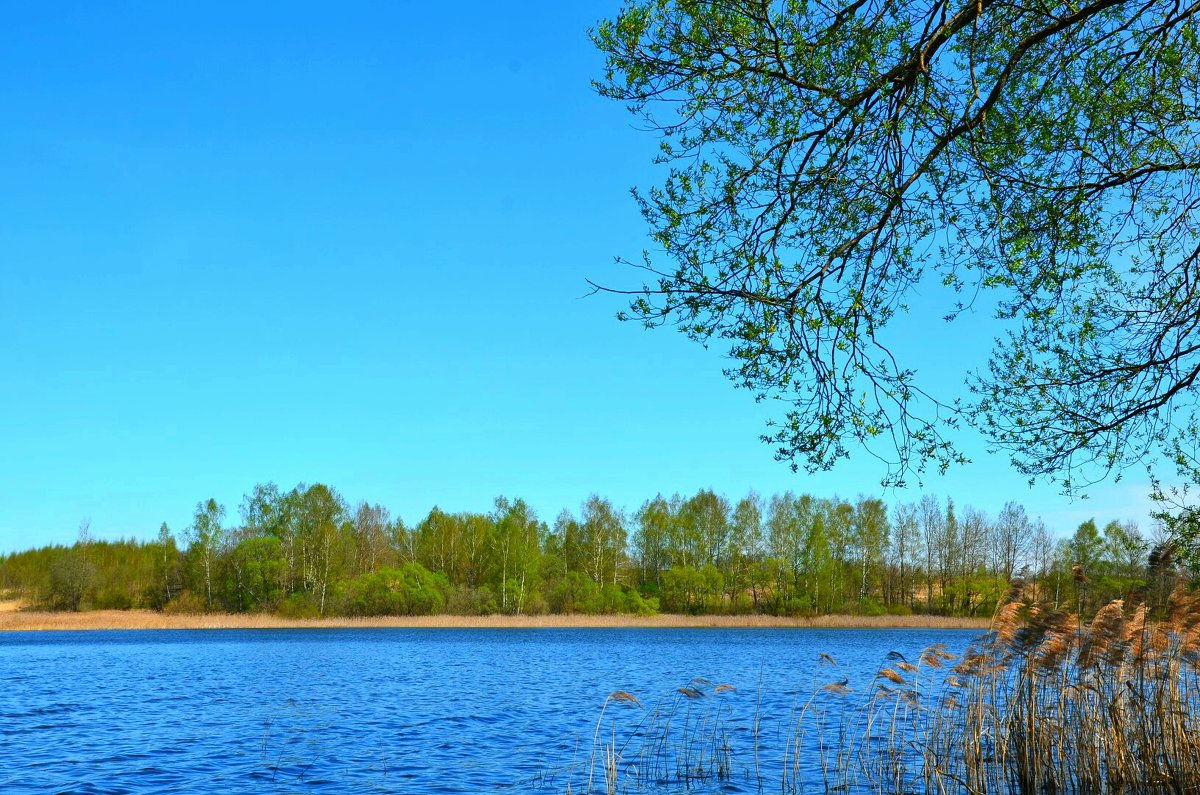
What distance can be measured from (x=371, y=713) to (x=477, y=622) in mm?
40750

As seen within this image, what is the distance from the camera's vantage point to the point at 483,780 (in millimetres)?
12789

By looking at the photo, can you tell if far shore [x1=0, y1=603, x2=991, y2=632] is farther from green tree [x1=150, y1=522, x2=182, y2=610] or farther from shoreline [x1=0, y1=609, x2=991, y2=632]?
green tree [x1=150, y1=522, x2=182, y2=610]

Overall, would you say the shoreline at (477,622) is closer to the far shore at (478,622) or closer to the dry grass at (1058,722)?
the far shore at (478,622)

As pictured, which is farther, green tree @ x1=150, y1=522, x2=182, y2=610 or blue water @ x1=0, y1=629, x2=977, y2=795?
green tree @ x1=150, y1=522, x2=182, y2=610

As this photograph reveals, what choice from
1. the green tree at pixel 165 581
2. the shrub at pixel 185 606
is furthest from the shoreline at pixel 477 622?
the green tree at pixel 165 581

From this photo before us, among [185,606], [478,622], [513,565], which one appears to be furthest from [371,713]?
[185,606]

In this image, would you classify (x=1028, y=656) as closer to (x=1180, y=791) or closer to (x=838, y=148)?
(x=1180, y=791)

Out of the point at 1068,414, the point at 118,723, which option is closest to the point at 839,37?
the point at 1068,414

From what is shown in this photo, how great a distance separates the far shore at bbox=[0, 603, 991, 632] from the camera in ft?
205

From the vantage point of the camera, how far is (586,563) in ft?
269

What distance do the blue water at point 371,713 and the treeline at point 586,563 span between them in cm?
2878

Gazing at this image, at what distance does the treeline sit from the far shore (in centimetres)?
241

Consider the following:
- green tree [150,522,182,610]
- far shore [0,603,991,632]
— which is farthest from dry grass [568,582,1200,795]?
green tree [150,522,182,610]

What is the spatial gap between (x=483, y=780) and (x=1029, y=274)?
954 cm
